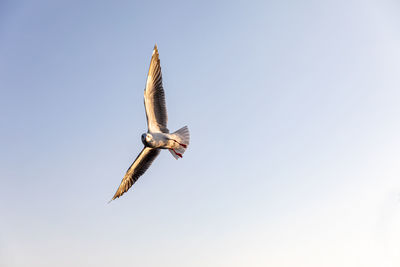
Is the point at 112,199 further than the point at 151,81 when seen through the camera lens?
Yes

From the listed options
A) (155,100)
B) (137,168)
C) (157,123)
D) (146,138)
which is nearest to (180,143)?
(157,123)

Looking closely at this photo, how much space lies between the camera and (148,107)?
16.9 meters

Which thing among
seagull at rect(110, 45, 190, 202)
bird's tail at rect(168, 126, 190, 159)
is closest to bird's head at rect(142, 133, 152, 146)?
seagull at rect(110, 45, 190, 202)

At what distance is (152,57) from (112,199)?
7.25 meters

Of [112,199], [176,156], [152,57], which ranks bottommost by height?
[112,199]

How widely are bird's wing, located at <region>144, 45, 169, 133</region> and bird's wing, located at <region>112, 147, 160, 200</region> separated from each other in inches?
58.3

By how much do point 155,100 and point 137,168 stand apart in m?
3.89

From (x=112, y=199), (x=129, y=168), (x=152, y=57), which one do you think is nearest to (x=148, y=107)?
(x=152, y=57)

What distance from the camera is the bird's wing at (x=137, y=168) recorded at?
18453 millimetres

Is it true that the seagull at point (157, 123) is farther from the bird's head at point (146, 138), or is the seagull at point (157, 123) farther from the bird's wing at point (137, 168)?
the bird's wing at point (137, 168)

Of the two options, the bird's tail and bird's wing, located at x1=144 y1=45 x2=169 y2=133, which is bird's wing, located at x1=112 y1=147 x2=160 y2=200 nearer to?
the bird's tail

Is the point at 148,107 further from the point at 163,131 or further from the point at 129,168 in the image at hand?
the point at 129,168

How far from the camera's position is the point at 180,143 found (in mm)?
17547

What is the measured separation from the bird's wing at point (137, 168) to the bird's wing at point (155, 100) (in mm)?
1480
